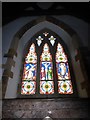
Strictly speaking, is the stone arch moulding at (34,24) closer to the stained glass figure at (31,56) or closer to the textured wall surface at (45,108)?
the stained glass figure at (31,56)

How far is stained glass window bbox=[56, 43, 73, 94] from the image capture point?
12.5 feet

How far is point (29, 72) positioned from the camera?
412cm

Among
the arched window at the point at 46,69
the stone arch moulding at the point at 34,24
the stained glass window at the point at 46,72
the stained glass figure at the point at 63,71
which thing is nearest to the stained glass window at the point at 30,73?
the arched window at the point at 46,69

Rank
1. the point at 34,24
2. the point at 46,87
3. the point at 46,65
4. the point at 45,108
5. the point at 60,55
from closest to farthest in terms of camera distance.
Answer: the point at 45,108, the point at 46,87, the point at 46,65, the point at 60,55, the point at 34,24

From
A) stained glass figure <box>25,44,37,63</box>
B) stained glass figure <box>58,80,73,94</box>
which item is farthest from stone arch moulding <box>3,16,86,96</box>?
stained glass figure <box>58,80,73,94</box>

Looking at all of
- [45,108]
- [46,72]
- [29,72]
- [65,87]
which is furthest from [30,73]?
[45,108]

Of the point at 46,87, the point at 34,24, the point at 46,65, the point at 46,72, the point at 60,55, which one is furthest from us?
the point at 34,24

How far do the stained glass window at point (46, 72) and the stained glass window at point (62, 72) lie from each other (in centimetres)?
17

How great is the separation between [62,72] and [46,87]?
1.82 feet

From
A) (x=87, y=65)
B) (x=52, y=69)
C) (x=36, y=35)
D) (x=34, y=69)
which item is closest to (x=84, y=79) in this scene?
(x=87, y=65)

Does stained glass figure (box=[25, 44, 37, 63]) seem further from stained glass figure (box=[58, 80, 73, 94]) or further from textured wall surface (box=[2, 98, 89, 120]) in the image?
textured wall surface (box=[2, 98, 89, 120])

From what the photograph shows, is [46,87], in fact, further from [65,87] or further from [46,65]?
[46,65]

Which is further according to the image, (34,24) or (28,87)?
(34,24)

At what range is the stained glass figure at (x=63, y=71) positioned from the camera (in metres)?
4.02
